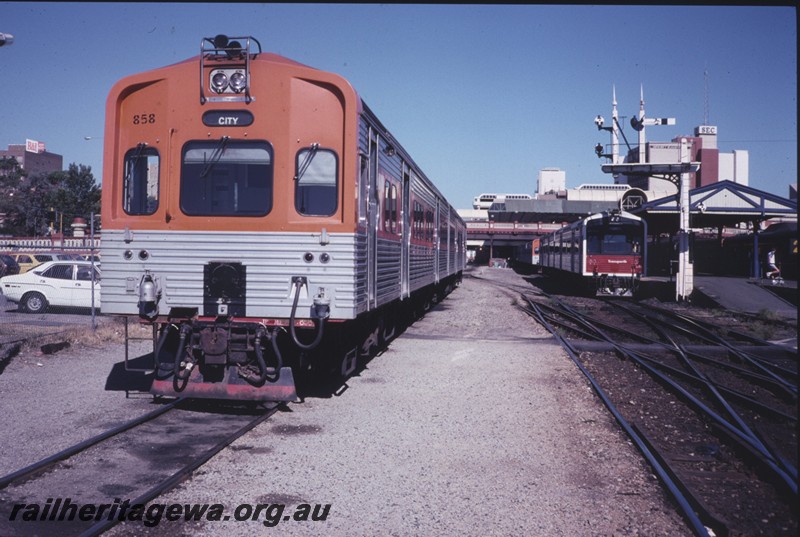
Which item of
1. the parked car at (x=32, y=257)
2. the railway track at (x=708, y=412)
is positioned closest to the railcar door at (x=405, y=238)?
the railway track at (x=708, y=412)

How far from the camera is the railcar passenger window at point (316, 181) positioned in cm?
693

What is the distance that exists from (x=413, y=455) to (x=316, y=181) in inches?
119

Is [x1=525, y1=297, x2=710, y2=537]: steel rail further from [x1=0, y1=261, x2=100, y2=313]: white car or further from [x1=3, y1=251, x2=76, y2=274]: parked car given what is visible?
[x1=3, y1=251, x2=76, y2=274]: parked car

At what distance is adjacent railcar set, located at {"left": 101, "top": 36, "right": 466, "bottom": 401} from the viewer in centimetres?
677

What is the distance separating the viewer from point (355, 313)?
6.91 m

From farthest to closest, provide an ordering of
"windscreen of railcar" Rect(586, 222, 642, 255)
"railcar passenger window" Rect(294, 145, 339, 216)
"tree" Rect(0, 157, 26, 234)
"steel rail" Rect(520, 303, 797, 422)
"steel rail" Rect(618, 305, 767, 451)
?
"tree" Rect(0, 157, 26, 234), "windscreen of railcar" Rect(586, 222, 642, 255), "steel rail" Rect(520, 303, 797, 422), "railcar passenger window" Rect(294, 145, 339, 216), "steel rail" Rect(618, 305, 767, 451)

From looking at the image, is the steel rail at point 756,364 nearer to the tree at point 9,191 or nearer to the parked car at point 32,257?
the parked car at point 32,257

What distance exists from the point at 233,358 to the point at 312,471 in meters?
1.93

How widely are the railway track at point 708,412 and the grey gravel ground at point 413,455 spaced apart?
1.03 ft

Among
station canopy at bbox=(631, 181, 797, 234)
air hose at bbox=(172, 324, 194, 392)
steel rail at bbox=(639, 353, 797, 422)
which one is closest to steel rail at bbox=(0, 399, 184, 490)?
air hose at bbox=(172, 324, 194, 392)

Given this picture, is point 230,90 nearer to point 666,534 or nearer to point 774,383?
point 666,534

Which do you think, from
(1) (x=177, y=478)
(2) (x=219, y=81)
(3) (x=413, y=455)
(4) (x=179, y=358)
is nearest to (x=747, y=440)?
(3) (x=413, y=455)

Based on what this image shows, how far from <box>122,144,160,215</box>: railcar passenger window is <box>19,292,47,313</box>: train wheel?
11001 millimetres

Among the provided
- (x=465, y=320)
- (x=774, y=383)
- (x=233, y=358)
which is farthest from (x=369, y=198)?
A: (x=465, y=320)
